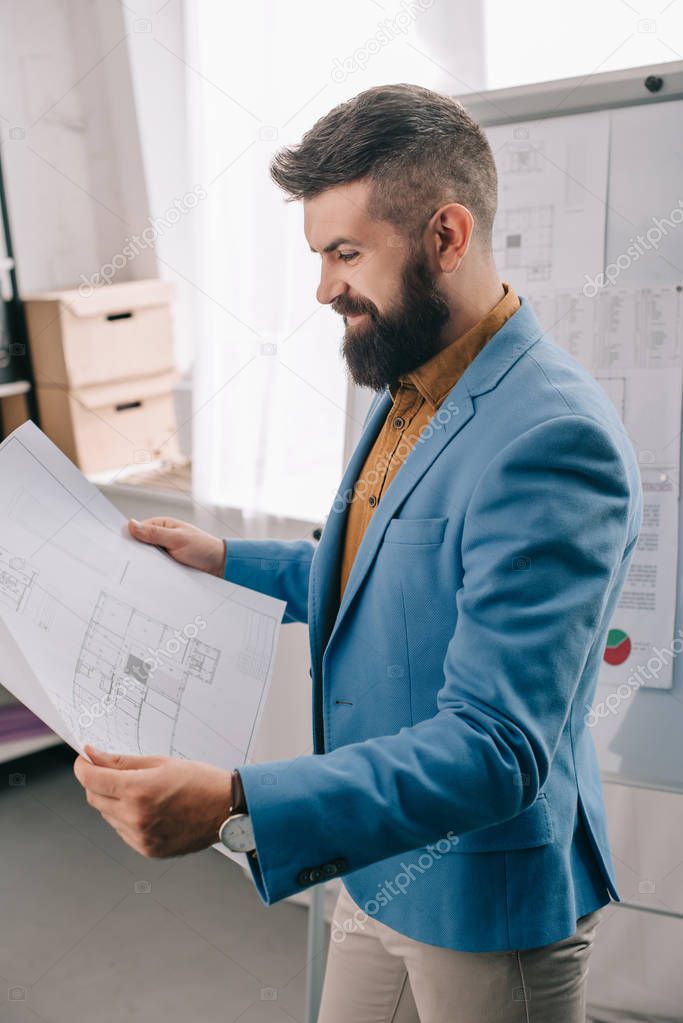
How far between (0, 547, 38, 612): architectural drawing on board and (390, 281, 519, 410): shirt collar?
420mm

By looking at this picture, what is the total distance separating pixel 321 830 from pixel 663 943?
4.78 ft

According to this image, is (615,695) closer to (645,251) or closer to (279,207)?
(645,251)

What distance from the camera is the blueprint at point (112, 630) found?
0.78 meters

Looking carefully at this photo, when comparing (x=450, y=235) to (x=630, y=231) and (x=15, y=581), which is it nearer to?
(x=15, y=581)

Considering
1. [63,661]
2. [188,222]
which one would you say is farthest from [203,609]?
[188,222]

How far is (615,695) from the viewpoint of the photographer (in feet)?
5.07

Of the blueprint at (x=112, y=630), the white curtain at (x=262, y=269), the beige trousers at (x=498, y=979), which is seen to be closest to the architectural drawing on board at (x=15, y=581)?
the blueprint at (x=112, y=630)

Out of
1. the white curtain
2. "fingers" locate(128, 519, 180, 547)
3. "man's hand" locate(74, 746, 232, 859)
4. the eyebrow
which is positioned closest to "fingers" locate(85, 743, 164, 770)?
"man's hand" locate(74, 746, 232, 859)

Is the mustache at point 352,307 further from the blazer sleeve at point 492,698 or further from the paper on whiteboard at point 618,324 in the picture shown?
the paper on whiteboard at point 618,324

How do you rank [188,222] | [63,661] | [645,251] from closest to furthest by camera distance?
1. [63,661]
2. [645,251]
3. [188,222]

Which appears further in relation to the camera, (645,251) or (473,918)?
(645,251)

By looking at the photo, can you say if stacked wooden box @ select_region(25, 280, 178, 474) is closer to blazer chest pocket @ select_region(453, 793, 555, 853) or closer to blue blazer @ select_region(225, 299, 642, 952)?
blue blazer @ select_region(225, 299, 642, 952)

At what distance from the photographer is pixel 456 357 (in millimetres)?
919

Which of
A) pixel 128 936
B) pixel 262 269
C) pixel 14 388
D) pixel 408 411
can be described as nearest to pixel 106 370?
pixel 14 388
